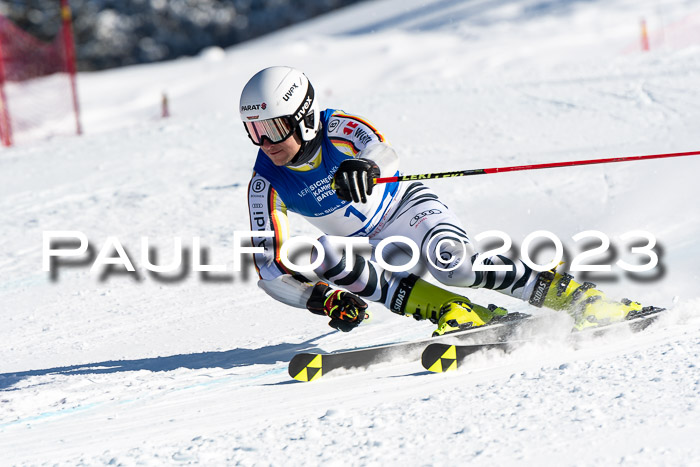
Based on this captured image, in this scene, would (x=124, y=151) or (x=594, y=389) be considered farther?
(x=124, y=151)

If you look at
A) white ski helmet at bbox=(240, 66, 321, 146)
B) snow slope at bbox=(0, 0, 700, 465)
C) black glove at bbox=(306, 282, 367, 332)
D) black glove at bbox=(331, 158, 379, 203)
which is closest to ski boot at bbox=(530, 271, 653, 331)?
snow slope at bbox=(0, 0, 700, 465)

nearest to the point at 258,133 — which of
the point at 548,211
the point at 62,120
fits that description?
the point at 548,211

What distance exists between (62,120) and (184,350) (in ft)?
42.6

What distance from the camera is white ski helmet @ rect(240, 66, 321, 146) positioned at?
420 cm

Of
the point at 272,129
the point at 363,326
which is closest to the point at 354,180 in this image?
the point at 272,129

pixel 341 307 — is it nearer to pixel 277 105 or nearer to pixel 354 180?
pixel 354 180

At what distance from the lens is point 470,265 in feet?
14.1

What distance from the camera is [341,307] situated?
13.6ft

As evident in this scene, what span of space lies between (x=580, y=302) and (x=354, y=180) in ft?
4.04

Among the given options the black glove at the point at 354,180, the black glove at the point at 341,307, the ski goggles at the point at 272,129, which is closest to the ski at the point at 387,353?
the black glove at the point at 341,307

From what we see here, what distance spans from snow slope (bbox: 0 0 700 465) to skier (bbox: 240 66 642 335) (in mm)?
273

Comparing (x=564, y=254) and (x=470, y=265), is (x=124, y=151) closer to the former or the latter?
(x=564, y=254)

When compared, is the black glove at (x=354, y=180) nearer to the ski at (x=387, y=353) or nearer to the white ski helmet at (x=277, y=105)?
the white ski helmet at (x=277, y=105)

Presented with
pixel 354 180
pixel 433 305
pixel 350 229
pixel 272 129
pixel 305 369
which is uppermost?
pixel 272 129
